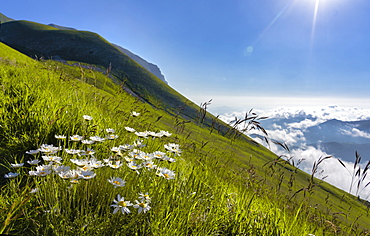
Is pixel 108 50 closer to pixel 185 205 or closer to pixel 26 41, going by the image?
pixel 26 41

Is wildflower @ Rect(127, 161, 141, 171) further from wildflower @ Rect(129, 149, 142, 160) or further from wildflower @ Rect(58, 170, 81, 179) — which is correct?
wildflower @ Rect(58, 170, 81, 179)

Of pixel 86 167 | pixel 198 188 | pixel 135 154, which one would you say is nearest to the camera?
pixel 86 167

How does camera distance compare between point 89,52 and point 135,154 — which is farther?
point 89,52

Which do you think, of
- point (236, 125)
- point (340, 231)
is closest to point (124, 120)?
point (236, 125)

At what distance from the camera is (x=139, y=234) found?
8.29ft

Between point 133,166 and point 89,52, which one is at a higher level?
point 89,52

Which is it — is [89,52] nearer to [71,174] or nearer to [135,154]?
[135,154]

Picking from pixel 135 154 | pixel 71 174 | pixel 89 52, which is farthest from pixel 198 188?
pixel 89 52

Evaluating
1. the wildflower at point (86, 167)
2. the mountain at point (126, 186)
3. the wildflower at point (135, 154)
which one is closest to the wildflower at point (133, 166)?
the mountain at point (126, 186)

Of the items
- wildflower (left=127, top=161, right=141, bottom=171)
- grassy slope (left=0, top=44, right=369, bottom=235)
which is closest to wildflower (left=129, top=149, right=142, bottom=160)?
wildflower (left=127, top=161, right=141, bottom=171)

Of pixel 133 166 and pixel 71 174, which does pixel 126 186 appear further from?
pixel 71 174

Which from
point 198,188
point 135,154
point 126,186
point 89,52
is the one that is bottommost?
point 126,186

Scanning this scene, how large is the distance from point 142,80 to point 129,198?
10424cm

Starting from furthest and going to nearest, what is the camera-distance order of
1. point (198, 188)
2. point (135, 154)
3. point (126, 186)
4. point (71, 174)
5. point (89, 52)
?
point (89, 52), point (198, 188), point (135, 154), point (126, 186), point (71, 174)
